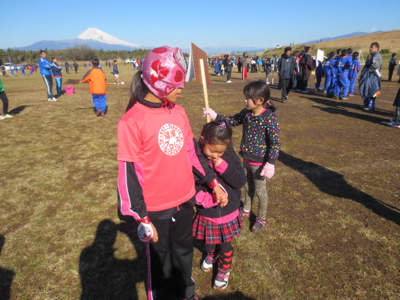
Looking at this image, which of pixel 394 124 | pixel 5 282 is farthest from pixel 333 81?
pixel 5 282

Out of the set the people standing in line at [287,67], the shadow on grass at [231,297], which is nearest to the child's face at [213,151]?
the shadow on grass at [231,297]

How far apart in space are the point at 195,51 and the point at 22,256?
9.79ft

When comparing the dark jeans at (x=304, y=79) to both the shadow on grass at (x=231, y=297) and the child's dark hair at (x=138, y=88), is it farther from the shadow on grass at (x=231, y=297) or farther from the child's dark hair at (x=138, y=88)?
the child's dark hair at (x=138, y=88)

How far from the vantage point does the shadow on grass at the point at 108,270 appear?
91.3 inches

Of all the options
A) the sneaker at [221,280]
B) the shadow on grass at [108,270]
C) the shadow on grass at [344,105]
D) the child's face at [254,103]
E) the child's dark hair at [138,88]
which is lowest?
the shadow on grass at [108,270]

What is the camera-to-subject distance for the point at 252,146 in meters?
2.77

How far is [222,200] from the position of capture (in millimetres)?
1936

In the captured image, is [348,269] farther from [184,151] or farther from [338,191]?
[184,151]

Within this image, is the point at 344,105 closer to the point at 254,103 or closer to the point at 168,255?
the point at 254,103

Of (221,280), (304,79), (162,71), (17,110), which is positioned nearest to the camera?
(162,71)

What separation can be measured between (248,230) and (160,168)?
1.94 meters

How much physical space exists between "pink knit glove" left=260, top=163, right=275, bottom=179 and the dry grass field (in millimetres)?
885

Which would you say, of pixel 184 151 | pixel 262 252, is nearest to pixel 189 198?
pixel 184 151

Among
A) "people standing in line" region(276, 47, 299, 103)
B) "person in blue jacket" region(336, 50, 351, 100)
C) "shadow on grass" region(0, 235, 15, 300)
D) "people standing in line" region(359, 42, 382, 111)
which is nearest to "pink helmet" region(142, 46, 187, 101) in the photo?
"shadow on grass" region(0, 235, 15, 300)
